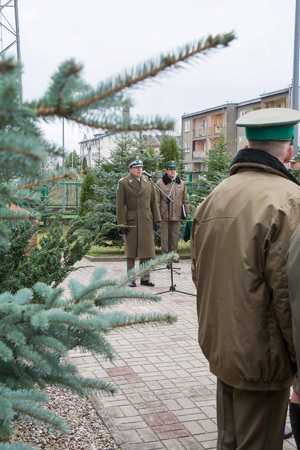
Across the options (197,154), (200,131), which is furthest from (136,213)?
(200,131)

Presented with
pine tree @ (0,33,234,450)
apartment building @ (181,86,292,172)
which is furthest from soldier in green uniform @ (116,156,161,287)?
apartment building @ (181,86,292,172)

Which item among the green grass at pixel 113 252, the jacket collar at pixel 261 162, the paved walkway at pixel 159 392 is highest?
the jacket collar at pixel 261 162

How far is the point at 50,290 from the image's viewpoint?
1981 millimetres

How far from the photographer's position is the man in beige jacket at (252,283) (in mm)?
2479

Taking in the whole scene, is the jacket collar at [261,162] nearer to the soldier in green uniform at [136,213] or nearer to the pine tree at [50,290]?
the pine tree at [50,290]

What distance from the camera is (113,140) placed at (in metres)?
1.49

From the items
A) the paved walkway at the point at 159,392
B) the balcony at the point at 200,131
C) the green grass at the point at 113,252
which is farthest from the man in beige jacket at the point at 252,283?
the balcony at the point at 200,131

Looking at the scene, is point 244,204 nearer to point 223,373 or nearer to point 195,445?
point 223,373

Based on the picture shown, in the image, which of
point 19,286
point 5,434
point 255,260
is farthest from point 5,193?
point 19,286

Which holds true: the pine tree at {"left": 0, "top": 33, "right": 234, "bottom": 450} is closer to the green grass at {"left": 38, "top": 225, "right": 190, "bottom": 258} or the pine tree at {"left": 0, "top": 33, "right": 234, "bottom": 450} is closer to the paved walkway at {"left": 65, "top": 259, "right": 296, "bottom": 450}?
the paved walkway at {"left": 65, "top": 259, "right": 296, "bottom": 450}

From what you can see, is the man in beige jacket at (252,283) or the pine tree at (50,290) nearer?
the pine tree at (50,290)

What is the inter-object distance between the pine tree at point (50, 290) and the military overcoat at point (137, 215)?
7.93 meters

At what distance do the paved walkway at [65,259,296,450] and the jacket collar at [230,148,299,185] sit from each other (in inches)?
32.3

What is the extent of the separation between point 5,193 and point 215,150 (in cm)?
1452
